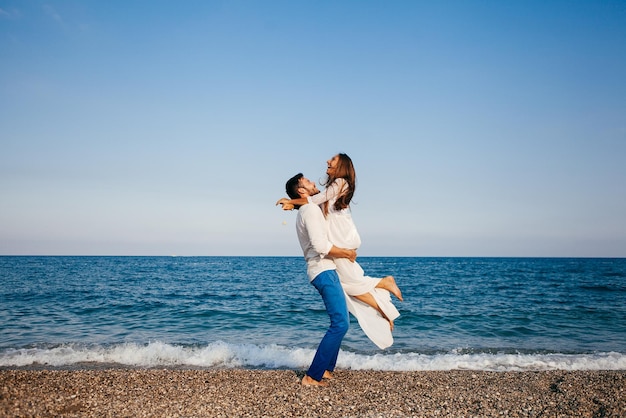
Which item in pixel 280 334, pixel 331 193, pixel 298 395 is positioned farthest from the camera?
pixel 280 334

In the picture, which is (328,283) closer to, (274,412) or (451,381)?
(274,412)

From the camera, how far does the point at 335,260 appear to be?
511cm

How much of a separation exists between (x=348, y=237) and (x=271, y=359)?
4.27 m

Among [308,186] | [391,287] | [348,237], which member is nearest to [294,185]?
[308,186]

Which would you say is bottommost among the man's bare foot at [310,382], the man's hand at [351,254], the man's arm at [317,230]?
the man's bare foot at [310,382]

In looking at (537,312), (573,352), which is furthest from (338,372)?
(537,312)

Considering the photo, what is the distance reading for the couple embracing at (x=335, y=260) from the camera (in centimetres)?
477

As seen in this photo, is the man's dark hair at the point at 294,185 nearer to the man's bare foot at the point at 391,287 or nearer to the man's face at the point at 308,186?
the man's face at the point at 308,186

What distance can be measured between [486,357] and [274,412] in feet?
18.3

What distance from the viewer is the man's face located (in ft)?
16.2

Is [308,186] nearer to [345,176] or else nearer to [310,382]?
[345,176]

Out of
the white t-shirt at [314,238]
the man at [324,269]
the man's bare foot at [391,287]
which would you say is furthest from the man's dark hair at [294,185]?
the man's bare foot at [391,287]

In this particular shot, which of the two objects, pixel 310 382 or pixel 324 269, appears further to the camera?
pixel 310 382

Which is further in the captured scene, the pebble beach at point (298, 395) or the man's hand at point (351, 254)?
the man's hand at point (351, 254)
